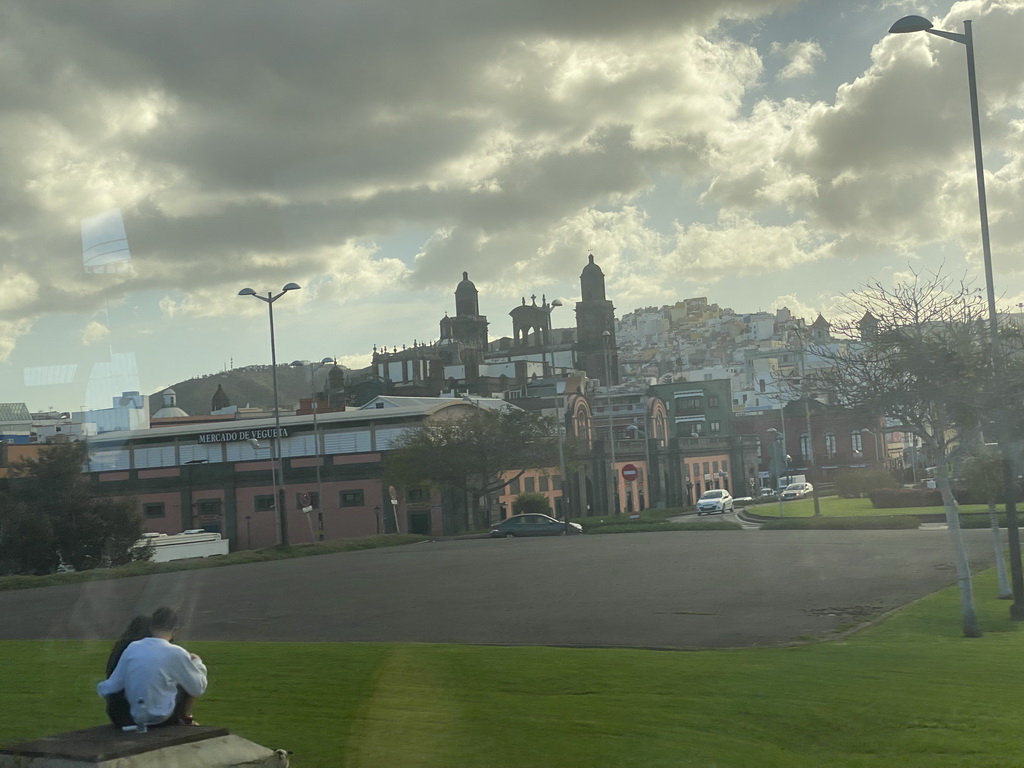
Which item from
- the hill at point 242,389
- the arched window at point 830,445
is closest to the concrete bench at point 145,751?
the arched window at point 830,445

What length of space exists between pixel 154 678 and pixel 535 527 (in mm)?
39797

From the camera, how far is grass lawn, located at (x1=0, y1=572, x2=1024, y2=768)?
23.8ft

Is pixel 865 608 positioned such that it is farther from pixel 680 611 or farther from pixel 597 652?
pixel 597 652

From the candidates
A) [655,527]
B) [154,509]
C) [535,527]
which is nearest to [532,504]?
[535,527]

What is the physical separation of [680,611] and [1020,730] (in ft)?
28.8

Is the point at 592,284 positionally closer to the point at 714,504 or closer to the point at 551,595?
the point at 714,504

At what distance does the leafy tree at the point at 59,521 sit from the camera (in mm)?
39031

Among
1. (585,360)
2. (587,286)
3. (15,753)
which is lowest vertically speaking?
(15,753)

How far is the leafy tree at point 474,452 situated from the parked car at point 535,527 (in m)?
12.0

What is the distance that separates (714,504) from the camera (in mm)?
58969

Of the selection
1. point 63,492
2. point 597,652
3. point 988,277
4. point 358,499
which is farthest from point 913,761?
point 358,499

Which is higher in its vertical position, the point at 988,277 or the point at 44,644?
the point at 988,277

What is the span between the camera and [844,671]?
1055 centimetres

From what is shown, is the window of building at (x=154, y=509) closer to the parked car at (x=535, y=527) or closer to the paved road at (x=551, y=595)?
the parked car at (x=535, y=527)
